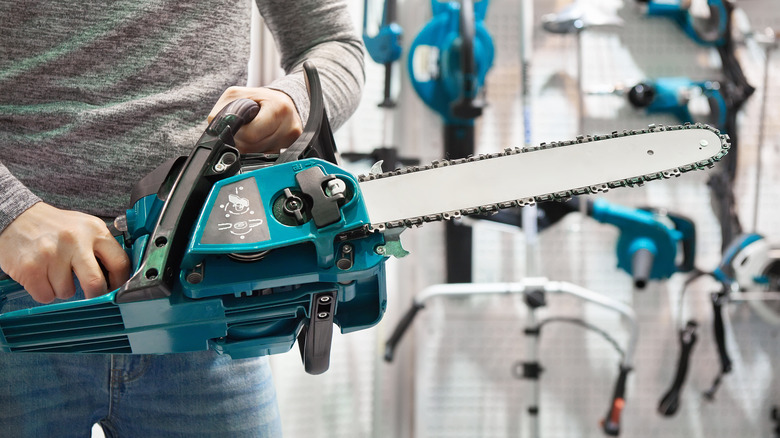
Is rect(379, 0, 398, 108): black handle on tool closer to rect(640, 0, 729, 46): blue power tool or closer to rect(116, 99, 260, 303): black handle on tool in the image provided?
rect(640, 0, 729, 46): blue power tool

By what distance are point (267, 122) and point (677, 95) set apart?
204 cm

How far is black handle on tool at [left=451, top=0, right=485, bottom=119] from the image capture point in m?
2.08

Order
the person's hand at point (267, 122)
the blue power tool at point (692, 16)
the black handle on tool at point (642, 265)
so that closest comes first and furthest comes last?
1. the person's hand at point (267, 122)
2. the black handle on tool at point (642, 265)
3. the blue power tool at point (692, 16)

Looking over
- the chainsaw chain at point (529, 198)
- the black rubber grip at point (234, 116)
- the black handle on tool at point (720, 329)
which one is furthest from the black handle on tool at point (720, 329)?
the black rubber grip at point (234, 116)

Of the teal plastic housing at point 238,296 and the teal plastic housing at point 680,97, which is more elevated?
the teal plastic housing at point 680,97

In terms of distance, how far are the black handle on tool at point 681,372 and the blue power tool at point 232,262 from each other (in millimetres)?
2050

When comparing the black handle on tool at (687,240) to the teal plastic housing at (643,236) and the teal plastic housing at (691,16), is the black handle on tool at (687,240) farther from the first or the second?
the teal plastic housing at (691,16)

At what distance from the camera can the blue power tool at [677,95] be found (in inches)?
92.0

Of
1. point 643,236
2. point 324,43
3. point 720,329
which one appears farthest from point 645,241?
point 324,43

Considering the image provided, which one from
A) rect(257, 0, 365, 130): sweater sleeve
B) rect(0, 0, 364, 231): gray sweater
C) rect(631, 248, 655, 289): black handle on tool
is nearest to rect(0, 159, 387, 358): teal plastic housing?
rect(0, 0, 364, 231): gray sweater

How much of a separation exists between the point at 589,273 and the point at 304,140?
208 cm

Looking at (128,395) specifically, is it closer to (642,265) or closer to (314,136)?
(314,136)

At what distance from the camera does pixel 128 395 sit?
787mm

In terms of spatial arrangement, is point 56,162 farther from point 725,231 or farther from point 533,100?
point 725,231
